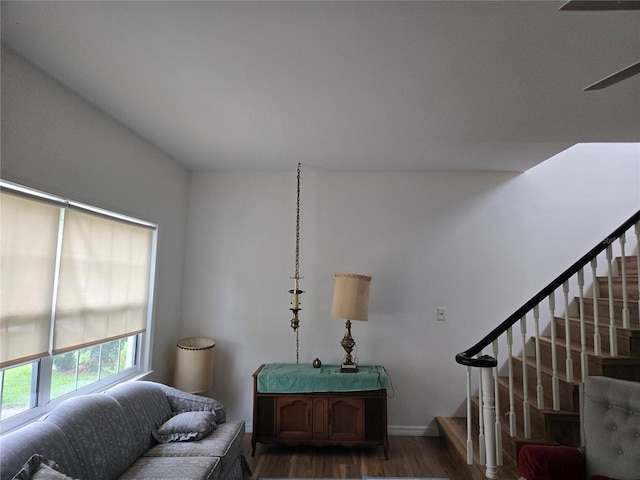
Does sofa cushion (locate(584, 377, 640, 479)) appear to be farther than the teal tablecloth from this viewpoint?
No

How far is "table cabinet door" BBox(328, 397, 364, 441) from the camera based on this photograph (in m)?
3.08

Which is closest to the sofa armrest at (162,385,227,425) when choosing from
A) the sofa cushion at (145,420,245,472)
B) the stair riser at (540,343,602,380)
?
the sofa cushion at (145,420,245,472)

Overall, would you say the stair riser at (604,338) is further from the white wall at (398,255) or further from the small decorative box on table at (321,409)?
the small decorative box on table at (321,409)

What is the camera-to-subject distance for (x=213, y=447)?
2.25 metres

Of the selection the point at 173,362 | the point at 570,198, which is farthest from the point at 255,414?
the point at 570,198

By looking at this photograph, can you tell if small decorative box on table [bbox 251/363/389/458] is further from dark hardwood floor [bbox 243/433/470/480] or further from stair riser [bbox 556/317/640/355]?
stair riser [bbox 556/317/640/355]

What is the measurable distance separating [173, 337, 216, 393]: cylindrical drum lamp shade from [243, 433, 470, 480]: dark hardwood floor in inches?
27.5

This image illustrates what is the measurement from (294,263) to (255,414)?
56.5 inches

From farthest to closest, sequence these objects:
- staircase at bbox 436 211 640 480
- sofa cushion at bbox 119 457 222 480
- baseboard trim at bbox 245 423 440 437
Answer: baseboard trim at bbox 245 423 440 437 → staircase at bbox 436 211 640 480 → sofa cushion at bbox 119 457 222 480

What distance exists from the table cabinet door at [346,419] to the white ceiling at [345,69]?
2.18m

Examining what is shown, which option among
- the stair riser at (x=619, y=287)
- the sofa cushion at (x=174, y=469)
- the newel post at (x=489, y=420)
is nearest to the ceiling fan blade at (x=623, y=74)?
the newel post at (x=489, y=420)

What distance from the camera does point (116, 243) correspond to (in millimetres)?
2732

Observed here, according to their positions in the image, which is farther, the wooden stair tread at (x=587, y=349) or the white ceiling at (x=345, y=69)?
the wooden stair tread at (x=587, y=349)

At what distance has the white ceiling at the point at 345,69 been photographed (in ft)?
5.09
